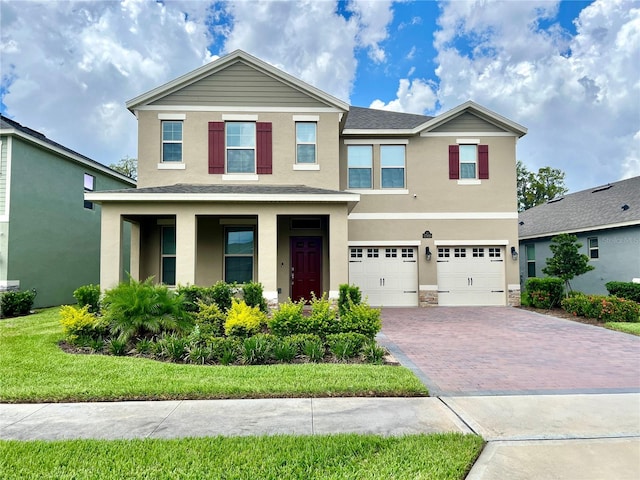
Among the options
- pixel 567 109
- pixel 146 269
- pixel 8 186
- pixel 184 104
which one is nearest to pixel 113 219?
pixel 146 269

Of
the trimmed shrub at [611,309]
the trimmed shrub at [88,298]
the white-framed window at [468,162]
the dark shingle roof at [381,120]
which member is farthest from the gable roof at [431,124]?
the trimmed shrub at [88,298]

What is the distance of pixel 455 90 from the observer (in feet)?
61.8

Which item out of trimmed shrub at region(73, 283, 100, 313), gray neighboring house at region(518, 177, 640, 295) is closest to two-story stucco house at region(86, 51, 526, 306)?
trimmed shrub at region(73, 283, 100, 313)

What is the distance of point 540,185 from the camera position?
3278cm

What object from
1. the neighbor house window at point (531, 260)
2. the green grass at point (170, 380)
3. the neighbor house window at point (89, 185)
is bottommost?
the green grass at point (170, 380)

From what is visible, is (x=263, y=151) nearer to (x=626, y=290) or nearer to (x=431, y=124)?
(x=431, y=124)

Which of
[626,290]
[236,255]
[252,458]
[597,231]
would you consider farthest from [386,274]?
[252,458]

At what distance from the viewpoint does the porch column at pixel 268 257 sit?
32.9ft

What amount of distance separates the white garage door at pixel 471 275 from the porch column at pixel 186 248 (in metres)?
8.76

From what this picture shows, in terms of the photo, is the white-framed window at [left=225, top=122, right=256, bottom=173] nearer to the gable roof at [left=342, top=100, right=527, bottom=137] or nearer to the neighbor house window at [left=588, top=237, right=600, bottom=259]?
the gable roof at [left=342, top=100, right=527, bottom=137]

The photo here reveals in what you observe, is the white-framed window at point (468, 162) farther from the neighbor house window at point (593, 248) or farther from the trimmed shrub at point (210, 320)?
the trimmed shrub at point (210, 320)

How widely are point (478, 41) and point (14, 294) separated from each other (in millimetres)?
18391

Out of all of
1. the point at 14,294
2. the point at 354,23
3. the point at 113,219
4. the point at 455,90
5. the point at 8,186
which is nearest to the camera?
the point at 113,219

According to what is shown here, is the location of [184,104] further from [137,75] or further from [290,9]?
[137,75]
